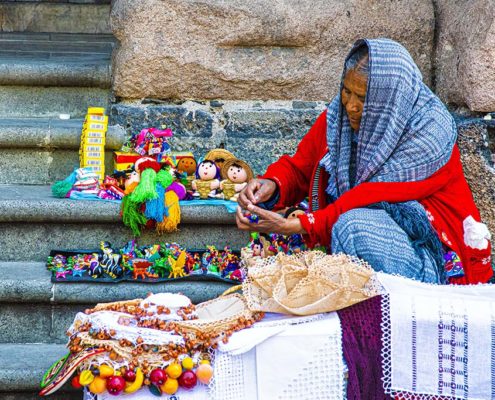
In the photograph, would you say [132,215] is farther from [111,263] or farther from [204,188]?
[204,188]

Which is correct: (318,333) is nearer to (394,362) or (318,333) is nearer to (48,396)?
(394,362)

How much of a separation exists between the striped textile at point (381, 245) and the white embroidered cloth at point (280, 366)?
1.18 feet

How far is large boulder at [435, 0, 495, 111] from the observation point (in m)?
3.92

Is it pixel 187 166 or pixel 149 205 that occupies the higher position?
pixel 187 166

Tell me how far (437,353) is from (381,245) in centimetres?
42

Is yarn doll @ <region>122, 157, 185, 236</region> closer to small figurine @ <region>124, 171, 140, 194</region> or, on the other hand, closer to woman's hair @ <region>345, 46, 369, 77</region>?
small figurine @ <region>124, 171, 140, 194</region>

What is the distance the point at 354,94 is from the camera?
131 inches

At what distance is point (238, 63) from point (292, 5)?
404 mm

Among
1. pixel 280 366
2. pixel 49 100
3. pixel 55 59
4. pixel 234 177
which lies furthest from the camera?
pixel 55 59

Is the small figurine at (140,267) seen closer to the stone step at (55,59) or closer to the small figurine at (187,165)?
the small figurine at (187,165)

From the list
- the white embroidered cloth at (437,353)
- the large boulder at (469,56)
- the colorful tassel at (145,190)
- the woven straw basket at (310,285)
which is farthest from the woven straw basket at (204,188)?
the white embroidered cloth at (437,353)

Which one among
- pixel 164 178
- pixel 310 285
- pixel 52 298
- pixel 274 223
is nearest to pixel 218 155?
pixel 164 178

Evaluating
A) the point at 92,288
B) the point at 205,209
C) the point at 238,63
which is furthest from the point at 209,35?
the point at 92,288

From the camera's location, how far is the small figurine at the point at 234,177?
4059 mm
